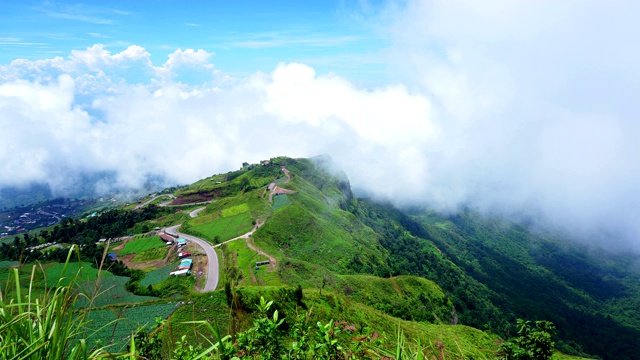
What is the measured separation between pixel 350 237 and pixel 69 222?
13195 centimetres

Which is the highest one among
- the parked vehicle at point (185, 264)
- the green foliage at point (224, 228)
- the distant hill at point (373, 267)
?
the parked vehicle at point (185, 264)

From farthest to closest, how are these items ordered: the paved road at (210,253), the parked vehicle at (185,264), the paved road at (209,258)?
the parked vehicle at (185,264), the paved road at (210,253), the paved road at (209,258)

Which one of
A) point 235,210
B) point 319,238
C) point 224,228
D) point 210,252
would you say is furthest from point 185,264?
point 319,238

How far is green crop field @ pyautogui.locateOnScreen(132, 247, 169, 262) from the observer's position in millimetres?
93562

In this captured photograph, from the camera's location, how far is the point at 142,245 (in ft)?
344

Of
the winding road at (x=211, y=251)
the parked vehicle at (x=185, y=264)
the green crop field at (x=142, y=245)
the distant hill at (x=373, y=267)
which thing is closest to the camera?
the winding road at (x=211, y=251)

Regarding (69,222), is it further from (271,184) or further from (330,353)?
(330,353)

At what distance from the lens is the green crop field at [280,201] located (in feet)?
423

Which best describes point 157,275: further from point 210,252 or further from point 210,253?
point 210,252

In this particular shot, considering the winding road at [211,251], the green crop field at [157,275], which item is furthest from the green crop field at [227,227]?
the green crop field at [157,275]

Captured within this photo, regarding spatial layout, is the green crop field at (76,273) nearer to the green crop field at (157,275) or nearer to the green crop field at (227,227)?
the green crop field at (157,275)

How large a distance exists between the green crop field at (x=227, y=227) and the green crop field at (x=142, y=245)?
1294 centimetres

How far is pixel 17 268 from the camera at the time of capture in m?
5.20

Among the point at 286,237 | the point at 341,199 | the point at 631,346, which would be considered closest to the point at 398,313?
the point at 286,237
